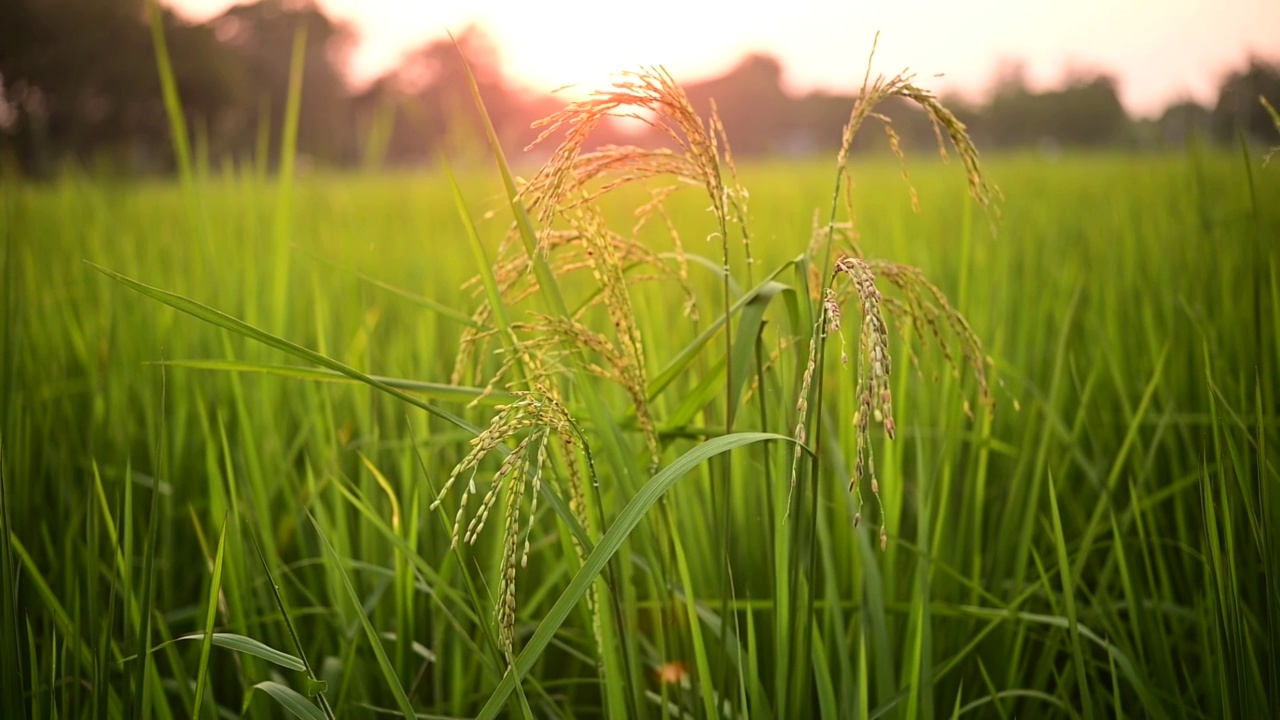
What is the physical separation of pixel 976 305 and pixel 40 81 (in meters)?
23.4

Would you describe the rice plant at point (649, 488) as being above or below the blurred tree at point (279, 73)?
below

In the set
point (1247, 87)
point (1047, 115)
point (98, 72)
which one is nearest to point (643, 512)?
point (1247, 87)

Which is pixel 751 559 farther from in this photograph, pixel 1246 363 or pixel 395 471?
pixel 1246 363

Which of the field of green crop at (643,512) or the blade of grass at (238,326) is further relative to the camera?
the field of green crop at (643,512)

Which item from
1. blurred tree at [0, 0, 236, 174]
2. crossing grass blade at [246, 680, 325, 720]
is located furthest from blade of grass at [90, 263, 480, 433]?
blurred tree at [0, 0, 236, 174]

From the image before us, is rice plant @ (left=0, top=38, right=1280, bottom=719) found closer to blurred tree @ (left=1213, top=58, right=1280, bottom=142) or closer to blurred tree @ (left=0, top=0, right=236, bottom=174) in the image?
blurred tree @ (left=1213, top=58, right=1280, bottom=142)

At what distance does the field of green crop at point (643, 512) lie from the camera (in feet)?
2.87

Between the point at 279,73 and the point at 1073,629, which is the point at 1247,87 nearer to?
the point at 1073,629

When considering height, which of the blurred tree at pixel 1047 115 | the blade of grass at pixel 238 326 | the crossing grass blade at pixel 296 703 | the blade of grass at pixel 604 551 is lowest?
the crossing grass blade at pixel 296 703

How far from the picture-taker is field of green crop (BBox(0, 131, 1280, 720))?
0.87 meters

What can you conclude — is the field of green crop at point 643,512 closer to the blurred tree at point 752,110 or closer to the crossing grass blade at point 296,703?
the crossing grass blade at point 296,703

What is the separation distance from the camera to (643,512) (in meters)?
→ 0.70

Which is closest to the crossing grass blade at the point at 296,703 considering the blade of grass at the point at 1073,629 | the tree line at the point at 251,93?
the blade of grass at the point at 1073,629

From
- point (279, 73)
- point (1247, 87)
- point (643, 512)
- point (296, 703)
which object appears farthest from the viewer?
point (279, 73)
